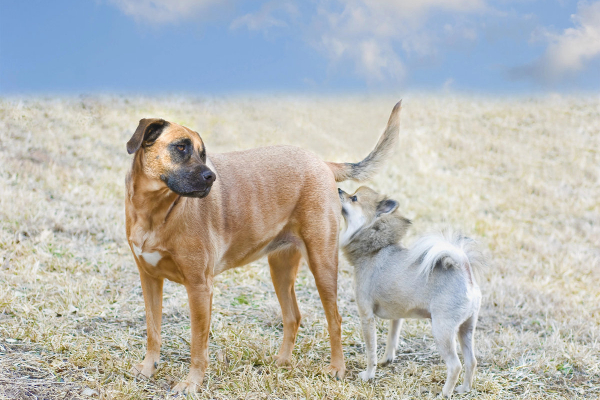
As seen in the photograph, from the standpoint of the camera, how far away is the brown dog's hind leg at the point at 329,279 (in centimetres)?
493

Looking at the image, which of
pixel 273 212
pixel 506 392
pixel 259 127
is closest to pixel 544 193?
pixel 259 127

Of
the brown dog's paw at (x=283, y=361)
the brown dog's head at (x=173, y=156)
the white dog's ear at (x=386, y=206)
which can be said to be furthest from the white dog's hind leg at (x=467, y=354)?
the brown dog's head at (x=173, y=156)

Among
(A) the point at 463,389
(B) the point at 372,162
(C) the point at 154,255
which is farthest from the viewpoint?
(B) the point at 372,162

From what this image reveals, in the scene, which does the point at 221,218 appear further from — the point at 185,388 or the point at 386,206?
the point at 386,206

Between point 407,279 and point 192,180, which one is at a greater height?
point 192,180

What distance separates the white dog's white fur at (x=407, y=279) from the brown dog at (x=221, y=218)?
263 millimetres

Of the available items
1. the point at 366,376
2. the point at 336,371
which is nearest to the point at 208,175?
the point at 336,371

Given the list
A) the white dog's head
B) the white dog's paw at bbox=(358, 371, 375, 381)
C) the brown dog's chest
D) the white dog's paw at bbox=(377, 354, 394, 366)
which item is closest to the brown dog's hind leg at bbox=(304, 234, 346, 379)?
the white dog's paw at bbox=(358, 371, 375, 381)

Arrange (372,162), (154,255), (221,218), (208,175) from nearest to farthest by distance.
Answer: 1. (208,175)
2. (154,255)
3. (221,218)
4. (372,162)

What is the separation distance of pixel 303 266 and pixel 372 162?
11.0 ft

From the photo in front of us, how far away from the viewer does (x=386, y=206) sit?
17.1ft

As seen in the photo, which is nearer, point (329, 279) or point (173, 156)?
point (173, 156)

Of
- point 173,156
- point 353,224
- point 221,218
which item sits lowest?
point 353,224

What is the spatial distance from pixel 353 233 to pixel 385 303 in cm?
73
